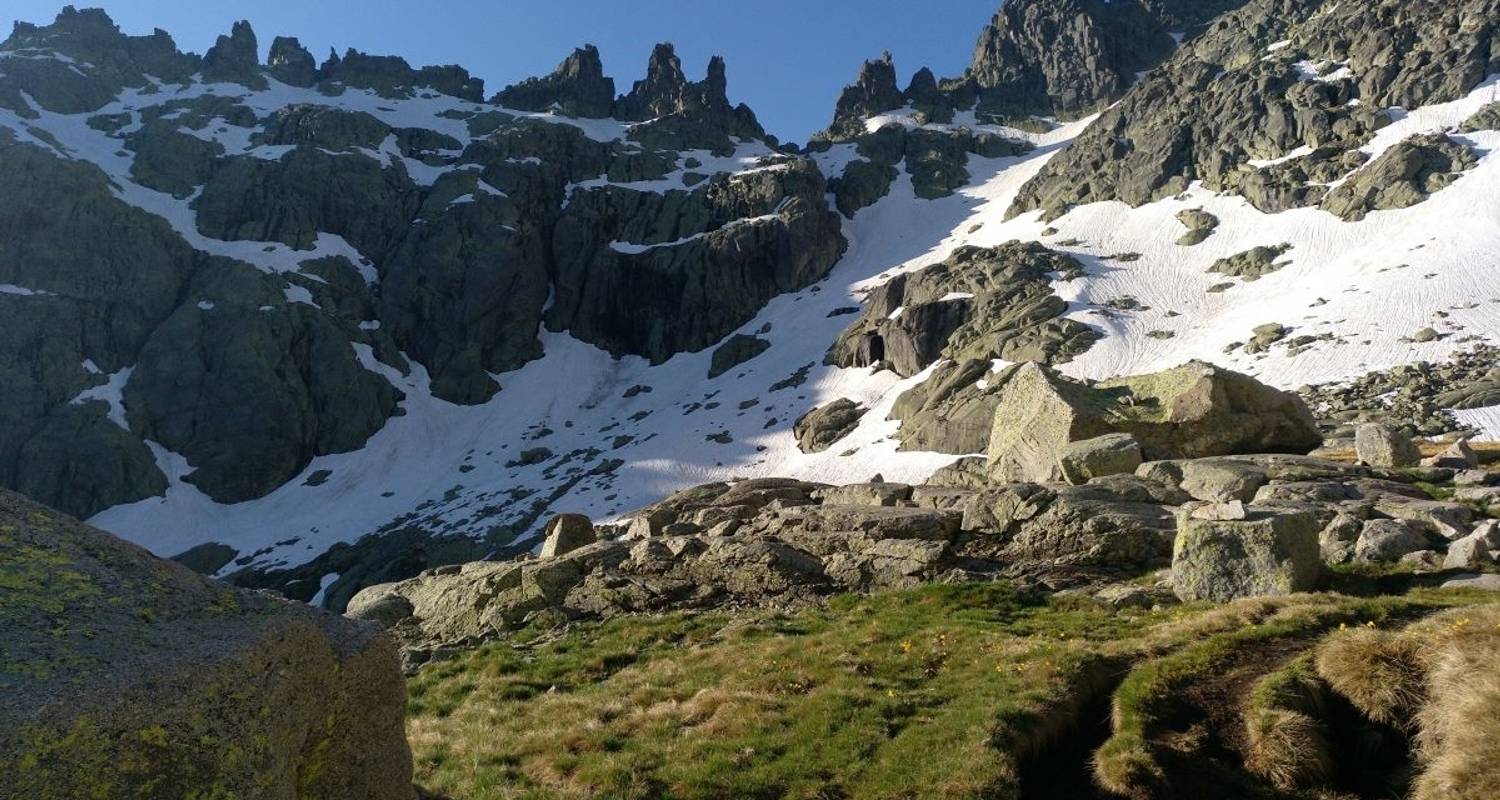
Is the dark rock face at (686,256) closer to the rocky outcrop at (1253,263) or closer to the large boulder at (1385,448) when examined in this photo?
the rocky outcrop at (1253,263)

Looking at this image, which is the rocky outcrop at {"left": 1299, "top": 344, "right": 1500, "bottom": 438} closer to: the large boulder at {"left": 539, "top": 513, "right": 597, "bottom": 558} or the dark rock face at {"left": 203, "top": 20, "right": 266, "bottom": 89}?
the large boulder at {"left": 539, "top": 513, "right": 597, "bottom": 558}

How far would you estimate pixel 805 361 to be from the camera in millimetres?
116938

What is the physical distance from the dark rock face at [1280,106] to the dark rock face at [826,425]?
6498 centimetres

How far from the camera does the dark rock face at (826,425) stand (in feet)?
298

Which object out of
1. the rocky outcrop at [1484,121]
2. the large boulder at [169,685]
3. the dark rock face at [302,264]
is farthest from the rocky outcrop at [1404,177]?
the large boulder at [169,685]

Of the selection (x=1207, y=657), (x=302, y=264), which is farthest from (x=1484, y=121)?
(x=302, y=264)

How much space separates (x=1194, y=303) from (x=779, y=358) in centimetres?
5467

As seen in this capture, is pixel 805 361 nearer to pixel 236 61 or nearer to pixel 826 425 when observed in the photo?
pixel 826 425

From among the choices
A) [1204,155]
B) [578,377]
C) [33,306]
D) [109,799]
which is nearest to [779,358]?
[578,377]

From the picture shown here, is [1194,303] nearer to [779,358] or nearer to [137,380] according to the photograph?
[779,358]

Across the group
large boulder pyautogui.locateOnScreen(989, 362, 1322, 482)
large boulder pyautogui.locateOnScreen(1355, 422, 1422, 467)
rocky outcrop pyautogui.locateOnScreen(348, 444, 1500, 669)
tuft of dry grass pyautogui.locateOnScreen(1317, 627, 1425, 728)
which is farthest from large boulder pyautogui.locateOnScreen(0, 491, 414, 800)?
large boulder pyautogui.locateOnScreen(1355, 422, 1422, 467)

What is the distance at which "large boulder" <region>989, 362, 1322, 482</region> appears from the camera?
3444 centimetres

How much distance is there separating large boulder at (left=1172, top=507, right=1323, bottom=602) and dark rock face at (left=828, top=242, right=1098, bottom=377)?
254 ft

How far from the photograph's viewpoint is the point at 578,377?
139 m
